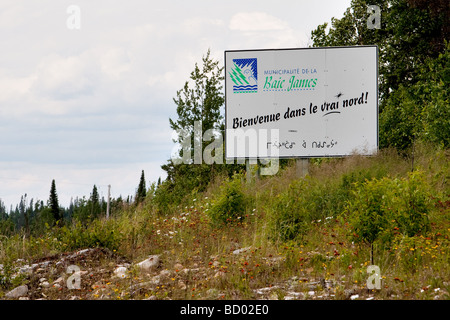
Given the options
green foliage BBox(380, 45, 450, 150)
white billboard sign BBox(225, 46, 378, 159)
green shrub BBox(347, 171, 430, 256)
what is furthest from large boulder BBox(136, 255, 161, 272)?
green foliage BBox(380, 45, 450, 150)

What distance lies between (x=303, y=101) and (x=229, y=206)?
4723 mm

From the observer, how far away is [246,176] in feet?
49.2

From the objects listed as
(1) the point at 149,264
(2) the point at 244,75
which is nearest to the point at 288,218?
(1) the point at 149,264

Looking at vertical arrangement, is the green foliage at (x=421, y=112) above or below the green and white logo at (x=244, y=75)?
below

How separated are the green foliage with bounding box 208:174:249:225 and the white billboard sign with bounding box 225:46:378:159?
311cm

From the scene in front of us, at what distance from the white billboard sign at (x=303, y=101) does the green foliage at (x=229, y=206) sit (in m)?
3.11

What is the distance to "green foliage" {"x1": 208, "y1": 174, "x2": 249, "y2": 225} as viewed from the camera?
1212cm

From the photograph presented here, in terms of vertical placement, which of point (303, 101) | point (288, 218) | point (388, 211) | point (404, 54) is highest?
point (404, 54)

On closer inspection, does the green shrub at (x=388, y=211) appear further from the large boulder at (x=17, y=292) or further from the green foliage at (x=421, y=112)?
the green foliage at (x=421, y=112)

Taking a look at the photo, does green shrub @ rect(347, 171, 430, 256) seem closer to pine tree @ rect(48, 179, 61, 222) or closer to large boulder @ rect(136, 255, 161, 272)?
large boulder @ rect(136, 255, 161, 272)

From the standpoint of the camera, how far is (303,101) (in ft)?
50.6

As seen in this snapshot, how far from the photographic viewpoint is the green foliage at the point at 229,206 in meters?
12.1

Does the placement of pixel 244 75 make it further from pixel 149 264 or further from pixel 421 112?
pixel 149 264

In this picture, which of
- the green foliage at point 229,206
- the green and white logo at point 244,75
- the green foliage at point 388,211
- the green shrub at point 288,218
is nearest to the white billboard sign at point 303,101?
the green and white logo at point 244,75
